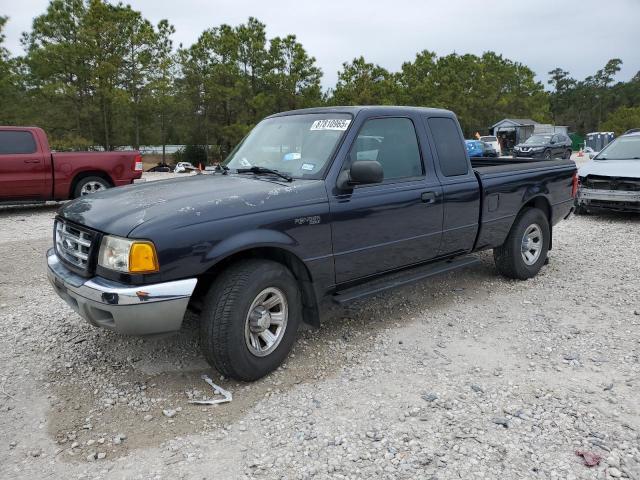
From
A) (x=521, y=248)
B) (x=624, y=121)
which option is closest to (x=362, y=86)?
(x=521, y=248)

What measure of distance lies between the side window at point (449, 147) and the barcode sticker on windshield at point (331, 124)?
1.06 m

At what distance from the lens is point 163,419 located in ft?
10.2

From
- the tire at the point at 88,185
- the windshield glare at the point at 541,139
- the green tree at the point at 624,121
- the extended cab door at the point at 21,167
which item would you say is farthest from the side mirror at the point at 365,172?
the green tree at the point at 624,121

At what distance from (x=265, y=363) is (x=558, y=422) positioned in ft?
6.15

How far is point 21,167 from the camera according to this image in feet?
32.8

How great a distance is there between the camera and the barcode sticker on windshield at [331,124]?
13.3ft

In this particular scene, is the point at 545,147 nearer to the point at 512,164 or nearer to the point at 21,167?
the point at 512,164

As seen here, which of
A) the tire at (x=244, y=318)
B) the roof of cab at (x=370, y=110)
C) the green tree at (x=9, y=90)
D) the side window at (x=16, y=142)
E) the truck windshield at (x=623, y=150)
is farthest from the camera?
the green tree at (x=9, y=90)

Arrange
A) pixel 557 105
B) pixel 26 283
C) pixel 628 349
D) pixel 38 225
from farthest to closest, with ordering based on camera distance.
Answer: pixel 557 105 → pixel 38 225 → pixel 26 283 → pixel 628 349

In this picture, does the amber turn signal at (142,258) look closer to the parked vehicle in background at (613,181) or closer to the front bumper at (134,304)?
the front bumper at (134,304)

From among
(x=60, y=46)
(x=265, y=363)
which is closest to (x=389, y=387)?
(x=265, y=363)

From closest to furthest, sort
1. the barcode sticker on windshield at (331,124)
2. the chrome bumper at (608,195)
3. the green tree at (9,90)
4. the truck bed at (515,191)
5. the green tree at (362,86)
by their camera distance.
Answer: the barcode sticker on windshield at (331,124)
the truck bed at (515,191)
the chrome bumper at (608,195)
the green tree at (9,90)
the green tree at (362,86)

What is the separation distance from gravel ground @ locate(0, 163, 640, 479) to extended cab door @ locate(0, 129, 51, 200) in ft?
19.3

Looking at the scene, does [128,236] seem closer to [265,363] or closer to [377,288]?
[265,363]
